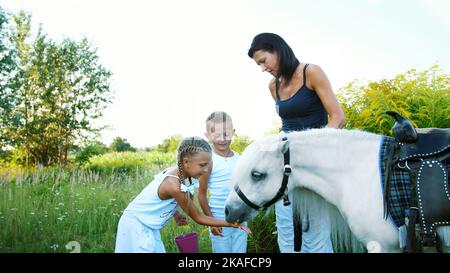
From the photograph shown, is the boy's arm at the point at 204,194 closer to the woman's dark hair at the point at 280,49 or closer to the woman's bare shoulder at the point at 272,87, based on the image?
the woman's bare shoulder at the point at 272,87

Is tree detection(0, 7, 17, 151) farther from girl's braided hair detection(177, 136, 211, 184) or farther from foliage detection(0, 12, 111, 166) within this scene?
girl's braided hair detection(177, 136, 211, 184)

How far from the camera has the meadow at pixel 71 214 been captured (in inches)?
164

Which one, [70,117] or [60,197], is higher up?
[70,117]

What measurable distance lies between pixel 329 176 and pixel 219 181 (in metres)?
0.93

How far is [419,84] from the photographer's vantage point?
13.1ft

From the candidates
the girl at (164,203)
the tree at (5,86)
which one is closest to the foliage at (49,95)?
the tree at (5,86)

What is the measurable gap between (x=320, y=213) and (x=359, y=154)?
46 centimetres

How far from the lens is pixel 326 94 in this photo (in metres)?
2.33

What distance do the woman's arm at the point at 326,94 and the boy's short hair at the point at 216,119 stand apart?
0.73 metres

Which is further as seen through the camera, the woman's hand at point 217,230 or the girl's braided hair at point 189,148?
the woman's hand at point 217,230

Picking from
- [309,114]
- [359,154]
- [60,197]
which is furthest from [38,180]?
[359,154]

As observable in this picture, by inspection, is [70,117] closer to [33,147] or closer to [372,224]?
[33,147]

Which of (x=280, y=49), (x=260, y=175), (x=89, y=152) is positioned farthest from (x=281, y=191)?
(x=89, y=152)

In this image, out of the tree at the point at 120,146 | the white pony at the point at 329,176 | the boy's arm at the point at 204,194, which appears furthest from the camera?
the tree at the point at 120,146
